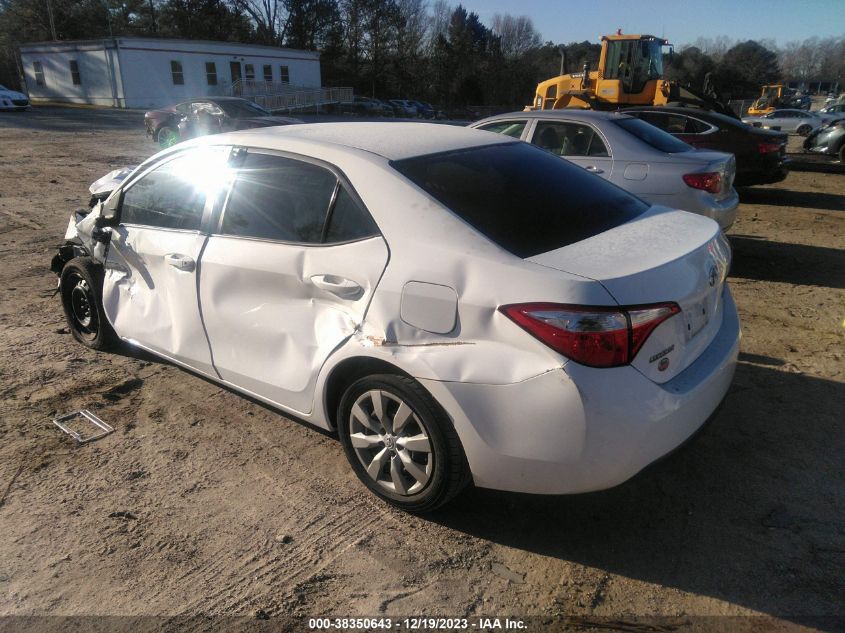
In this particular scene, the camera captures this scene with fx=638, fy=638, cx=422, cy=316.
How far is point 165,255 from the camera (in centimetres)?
371

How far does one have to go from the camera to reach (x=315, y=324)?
118 inches

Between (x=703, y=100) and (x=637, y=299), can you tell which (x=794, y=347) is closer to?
(x=637, y=299)

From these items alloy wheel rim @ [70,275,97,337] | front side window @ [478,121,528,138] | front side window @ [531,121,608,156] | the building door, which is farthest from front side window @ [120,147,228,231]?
the building door

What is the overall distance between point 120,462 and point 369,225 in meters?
1.89

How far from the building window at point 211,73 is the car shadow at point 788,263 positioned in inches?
1628

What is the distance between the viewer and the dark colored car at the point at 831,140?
15.9 metres

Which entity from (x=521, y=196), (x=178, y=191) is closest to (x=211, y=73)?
(x=178, y=191)

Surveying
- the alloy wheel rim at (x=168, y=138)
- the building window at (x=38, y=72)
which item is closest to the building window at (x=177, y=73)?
the building window at (x=38, y=72)

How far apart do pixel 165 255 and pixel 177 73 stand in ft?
138

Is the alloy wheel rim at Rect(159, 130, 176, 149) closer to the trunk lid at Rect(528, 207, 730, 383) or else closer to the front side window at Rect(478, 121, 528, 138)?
the front side window at Rect(478, 121, 528, 138)

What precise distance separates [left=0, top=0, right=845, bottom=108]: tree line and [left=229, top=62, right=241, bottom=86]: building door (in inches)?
573

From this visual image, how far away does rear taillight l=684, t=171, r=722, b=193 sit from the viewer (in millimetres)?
6410

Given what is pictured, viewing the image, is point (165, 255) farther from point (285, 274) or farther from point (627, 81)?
point (627, 81)

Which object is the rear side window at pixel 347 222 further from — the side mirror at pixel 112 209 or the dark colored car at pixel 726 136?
the dark colored car at pixel 726 136
